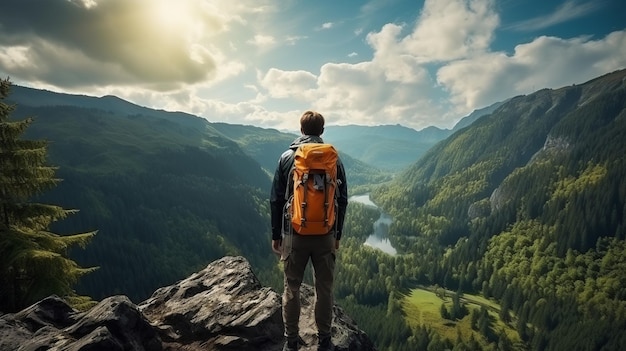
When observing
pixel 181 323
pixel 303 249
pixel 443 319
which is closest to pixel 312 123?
pixel 303 249

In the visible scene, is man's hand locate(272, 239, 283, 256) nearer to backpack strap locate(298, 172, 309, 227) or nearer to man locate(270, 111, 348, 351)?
man locate(270, 111, 348, 351)

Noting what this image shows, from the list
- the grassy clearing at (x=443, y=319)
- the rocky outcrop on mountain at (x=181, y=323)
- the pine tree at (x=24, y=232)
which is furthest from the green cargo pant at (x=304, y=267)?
the grassy clearing at (x=443, y=319)

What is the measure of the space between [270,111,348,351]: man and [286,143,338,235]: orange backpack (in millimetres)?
390

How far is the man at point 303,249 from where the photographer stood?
1027 cm

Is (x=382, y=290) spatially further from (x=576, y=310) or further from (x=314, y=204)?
(x=314, y=204)

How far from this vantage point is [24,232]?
19.5 metres

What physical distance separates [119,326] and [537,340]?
161 meters

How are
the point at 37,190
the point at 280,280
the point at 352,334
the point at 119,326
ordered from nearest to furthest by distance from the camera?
the point at 119,326
the point at 352,334
the point at 37,190
the point at 280,280

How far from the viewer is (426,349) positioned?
125 meters

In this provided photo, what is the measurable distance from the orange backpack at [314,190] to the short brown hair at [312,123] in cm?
79

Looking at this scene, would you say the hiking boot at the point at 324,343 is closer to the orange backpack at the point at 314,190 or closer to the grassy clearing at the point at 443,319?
the orange backpack at the point at 314,190

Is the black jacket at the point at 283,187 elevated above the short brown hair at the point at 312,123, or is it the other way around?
the short brown hair at the point at 312,123

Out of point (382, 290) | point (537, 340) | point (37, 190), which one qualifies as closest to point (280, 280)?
point (382, 290)

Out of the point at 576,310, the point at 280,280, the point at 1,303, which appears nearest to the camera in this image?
the point at 1,303
